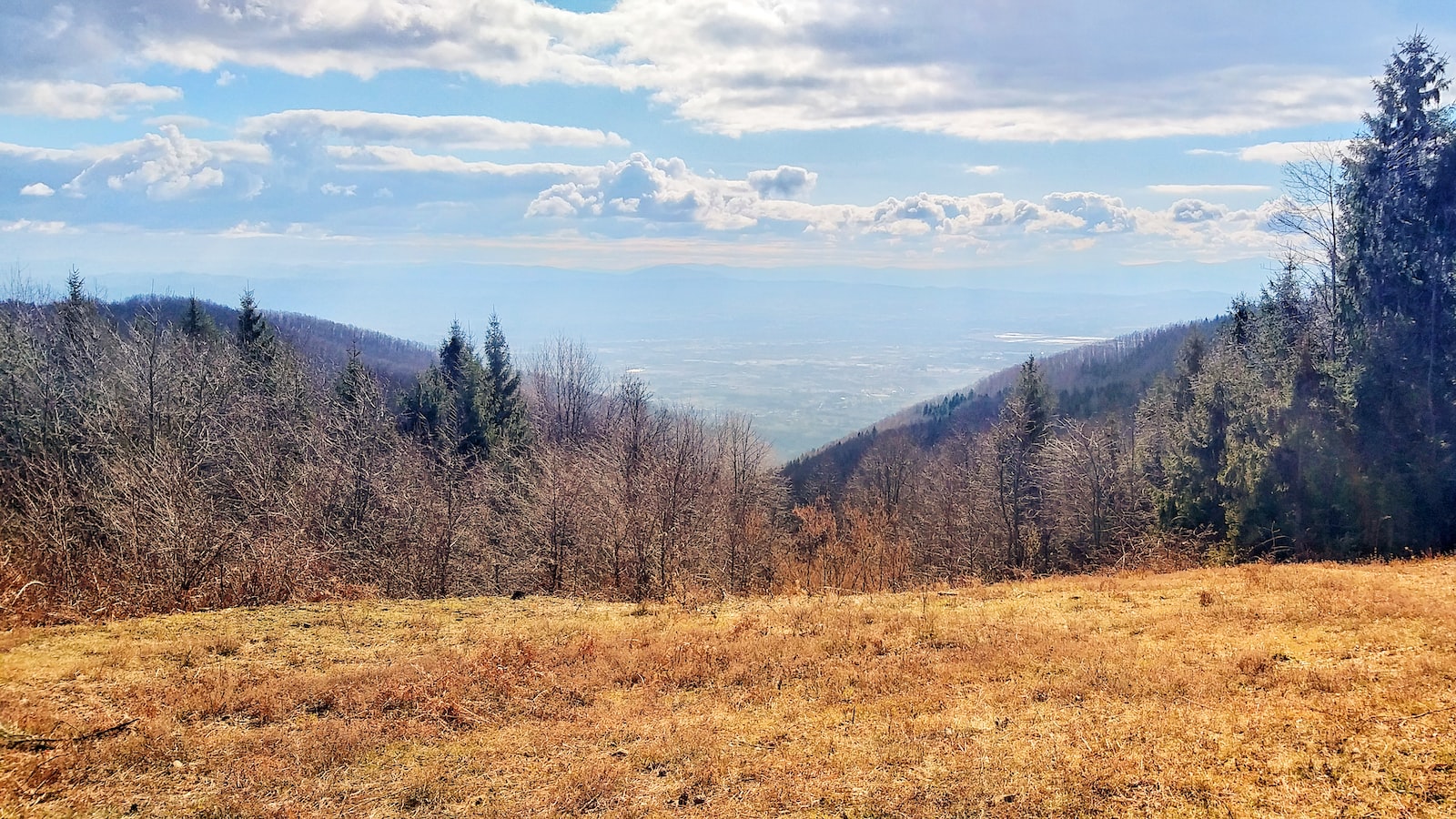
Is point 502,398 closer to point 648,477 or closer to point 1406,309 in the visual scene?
point 648,477

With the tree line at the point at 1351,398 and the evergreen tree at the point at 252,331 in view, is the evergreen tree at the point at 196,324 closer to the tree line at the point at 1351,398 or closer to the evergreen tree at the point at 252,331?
the evergreen tree at the point at 252,331

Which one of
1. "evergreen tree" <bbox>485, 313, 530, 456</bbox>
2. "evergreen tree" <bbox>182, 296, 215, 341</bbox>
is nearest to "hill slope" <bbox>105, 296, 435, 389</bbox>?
"evergreen tree" <bbox>182, 296, 215, 341</bbox>

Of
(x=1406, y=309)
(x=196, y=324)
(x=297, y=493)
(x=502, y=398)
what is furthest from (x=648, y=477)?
(x=196, y=324)

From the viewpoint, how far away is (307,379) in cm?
4362

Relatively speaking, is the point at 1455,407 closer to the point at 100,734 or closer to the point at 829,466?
the point at 100,734

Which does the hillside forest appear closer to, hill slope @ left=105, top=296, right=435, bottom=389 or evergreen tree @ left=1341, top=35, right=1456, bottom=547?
evergreen tree @ left=1341, top=35, right=1456, bottom=547

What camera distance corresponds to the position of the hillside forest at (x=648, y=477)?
17.4m

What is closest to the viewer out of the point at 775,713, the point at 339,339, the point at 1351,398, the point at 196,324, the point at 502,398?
the point at 775,713

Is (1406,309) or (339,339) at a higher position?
(339,339)

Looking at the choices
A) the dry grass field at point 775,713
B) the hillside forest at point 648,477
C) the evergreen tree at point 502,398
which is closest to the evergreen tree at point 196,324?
the hillside forest at point 648,477

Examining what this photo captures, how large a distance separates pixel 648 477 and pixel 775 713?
859 inches

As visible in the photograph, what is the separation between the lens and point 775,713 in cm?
912

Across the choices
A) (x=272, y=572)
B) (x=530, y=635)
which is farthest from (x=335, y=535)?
(x=530, y=635)

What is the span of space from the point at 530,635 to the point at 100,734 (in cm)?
585
